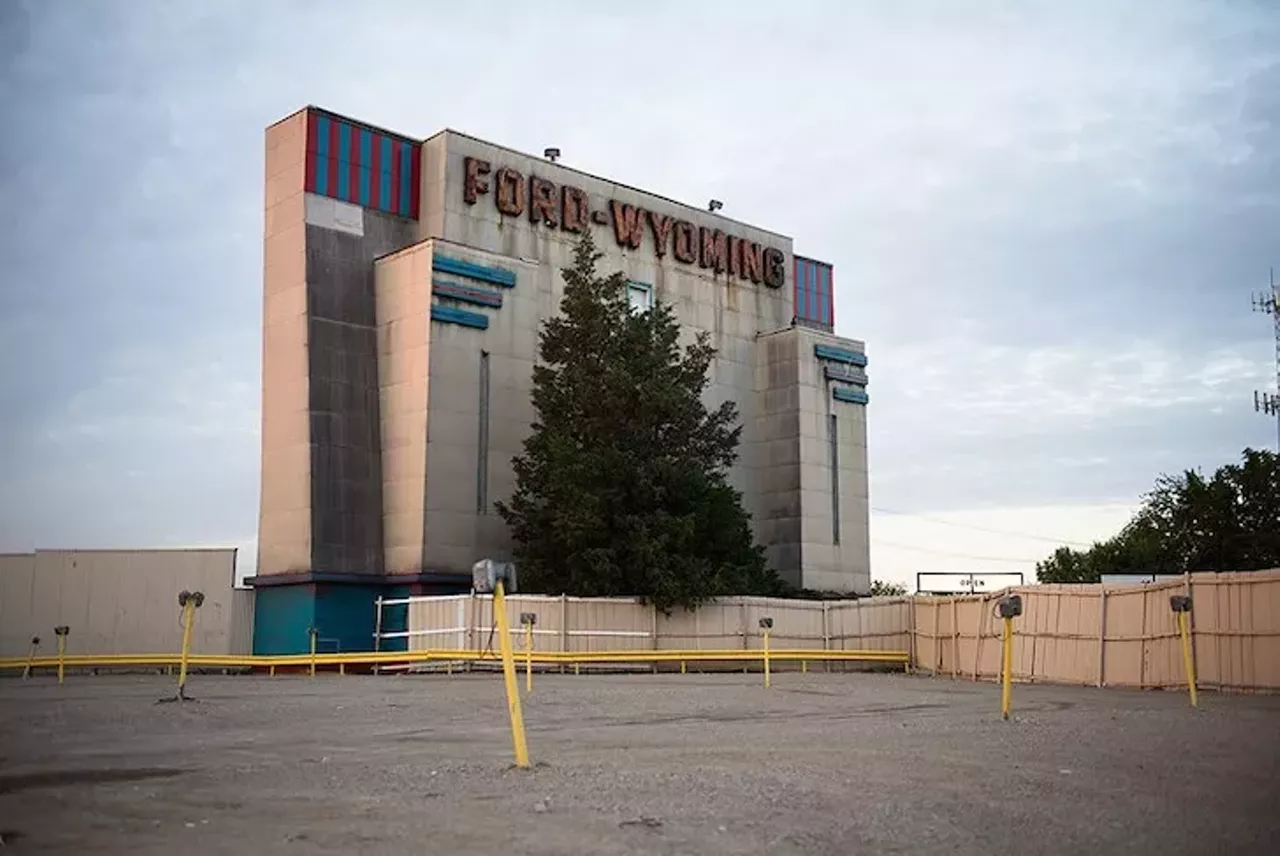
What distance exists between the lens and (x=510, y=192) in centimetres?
4653

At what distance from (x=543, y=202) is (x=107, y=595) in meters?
19.9

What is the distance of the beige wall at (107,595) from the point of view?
43.9 m

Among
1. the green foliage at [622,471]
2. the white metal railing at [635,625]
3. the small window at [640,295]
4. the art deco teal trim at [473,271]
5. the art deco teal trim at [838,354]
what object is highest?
the small window at [640,295]

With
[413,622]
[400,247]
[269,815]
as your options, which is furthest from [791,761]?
[400,247]

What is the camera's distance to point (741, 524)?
41.7m

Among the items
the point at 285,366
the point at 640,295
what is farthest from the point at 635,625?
the point at 640,295

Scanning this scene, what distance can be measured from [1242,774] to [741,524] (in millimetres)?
30331

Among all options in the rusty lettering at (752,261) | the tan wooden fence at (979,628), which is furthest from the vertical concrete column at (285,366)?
the rusty lettering at (752,261)

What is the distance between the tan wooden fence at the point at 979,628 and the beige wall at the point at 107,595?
372 inches

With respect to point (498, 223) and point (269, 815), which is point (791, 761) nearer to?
point (269, 815)

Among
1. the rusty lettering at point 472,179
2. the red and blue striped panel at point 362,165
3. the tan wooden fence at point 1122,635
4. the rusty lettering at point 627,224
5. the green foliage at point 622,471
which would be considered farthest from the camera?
the rusty lettering at point 627,224

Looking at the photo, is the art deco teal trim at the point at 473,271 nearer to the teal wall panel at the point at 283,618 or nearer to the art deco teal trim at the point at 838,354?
the teal wall panel at the point at 283,618

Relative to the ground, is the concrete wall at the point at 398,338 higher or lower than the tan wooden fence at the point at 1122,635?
higher

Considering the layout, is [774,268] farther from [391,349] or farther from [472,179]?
[391,349]
